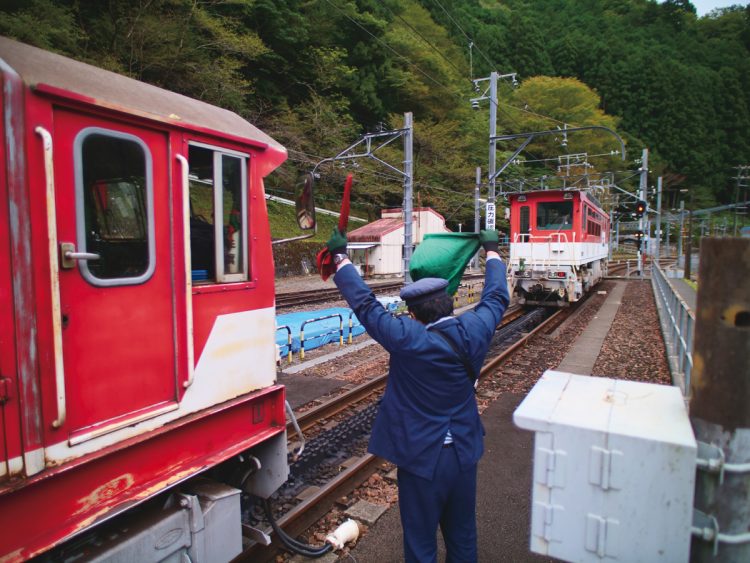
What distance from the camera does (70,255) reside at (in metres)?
2.10

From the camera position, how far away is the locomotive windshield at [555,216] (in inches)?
623

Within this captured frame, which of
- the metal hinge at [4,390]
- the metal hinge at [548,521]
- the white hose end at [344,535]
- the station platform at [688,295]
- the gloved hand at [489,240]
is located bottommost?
the white hose end at [344,535]

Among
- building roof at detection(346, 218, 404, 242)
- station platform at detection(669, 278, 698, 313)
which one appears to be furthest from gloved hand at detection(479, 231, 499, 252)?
building roof at detection(346, 218, 404, 242)

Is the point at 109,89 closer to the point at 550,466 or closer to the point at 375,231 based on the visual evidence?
the point at 550,466

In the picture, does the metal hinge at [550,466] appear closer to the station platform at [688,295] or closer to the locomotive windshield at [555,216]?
the station platform at [688,295]

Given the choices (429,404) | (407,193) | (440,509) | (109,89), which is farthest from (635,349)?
(109,89)

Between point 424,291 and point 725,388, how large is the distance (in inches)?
Answer: 51.1

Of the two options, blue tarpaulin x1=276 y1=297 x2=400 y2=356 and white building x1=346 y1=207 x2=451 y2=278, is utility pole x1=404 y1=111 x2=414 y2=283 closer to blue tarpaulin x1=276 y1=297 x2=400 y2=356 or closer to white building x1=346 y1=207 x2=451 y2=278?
blue tarpaulin x1=276 y1=297 x2=400 y2=356

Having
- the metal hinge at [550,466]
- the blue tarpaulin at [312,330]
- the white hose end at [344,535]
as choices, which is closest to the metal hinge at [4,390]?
the metal hinge at [550,466]

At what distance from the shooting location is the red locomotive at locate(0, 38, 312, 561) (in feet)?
6.45

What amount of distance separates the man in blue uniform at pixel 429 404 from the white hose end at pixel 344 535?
1186 millimetres

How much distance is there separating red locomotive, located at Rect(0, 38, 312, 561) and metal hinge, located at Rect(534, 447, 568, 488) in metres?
1.83

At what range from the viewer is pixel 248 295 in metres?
3.14

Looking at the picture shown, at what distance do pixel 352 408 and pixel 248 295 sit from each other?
3.86 m
